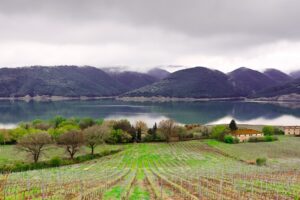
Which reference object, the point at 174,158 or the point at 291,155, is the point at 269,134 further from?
the point at 174,158

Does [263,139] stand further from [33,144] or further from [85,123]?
[33,144]

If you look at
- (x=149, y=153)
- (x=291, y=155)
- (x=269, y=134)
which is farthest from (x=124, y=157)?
(x=269, y=134)

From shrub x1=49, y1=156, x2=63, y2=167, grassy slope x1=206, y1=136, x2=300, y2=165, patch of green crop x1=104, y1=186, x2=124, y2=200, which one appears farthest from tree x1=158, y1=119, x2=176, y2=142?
patch of green crop x1=104, y1=186, x2=124, y2=200

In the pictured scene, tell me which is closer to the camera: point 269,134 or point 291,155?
point 291,155

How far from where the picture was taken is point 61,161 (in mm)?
49906

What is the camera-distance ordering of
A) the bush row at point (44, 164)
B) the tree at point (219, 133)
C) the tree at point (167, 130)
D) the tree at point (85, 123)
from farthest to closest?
the tree at point (85, 123)
the tree at point (219, 133)
the tree at point (167, 130)
the bush row at point (44, 164)

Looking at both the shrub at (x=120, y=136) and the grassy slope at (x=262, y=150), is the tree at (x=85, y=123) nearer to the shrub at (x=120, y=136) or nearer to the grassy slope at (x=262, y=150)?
the shrub at (x=120, y=136)

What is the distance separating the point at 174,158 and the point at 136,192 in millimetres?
38011

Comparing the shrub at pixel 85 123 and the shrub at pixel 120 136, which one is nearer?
the shrub at pixel 120 136

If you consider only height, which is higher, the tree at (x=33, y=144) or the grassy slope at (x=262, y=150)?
the tree at (x=33, y=144)

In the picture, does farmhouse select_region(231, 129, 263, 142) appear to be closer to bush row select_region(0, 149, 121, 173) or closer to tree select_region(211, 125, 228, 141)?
tree select_region(211, 125, 228, 141)

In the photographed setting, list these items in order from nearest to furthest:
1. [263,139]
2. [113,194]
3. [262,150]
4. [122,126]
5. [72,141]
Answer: [113,194], [72,141], [262,150], [263,139], [122,126]

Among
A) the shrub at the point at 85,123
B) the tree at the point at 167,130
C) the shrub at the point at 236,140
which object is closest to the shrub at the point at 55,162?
the tree at the point at 167,130

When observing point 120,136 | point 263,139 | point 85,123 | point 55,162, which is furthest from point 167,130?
point 55,162
